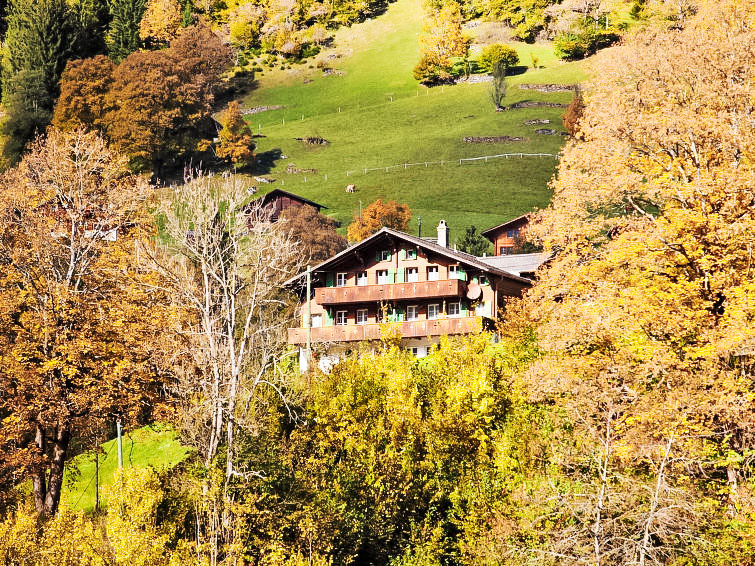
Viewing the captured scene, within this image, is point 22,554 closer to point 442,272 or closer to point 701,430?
point 701,430

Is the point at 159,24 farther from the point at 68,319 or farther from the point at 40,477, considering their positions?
the point at 40,477

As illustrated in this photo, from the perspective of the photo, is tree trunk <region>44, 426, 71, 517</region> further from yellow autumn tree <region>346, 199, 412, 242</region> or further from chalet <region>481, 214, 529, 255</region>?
yellow autumn tree <region>346, 199, 412, 242</region>

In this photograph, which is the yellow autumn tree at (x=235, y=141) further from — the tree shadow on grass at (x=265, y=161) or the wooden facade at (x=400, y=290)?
the wooden facade at (x=400, y=290)

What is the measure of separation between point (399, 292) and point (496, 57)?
10717 cm

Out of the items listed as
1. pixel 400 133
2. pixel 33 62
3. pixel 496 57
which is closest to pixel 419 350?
pixel 400 133

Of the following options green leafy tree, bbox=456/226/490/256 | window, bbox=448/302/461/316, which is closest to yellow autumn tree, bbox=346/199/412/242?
green leafy tree, bbox=456/226/490/256

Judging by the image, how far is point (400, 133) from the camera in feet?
457

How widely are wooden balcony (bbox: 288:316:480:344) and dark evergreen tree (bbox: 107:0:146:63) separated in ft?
397

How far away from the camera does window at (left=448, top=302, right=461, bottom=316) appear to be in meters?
63.8

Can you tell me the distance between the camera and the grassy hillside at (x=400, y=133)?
11325 cm

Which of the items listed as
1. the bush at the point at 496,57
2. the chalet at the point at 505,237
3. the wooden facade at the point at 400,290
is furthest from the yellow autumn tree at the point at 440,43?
the wooden facade at the point at 400,290

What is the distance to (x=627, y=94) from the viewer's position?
38.7 m

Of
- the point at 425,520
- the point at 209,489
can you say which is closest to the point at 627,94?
the point at 425,520

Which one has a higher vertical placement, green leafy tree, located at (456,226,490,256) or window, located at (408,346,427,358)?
green leafy tree, located at (456,226,490,256)
